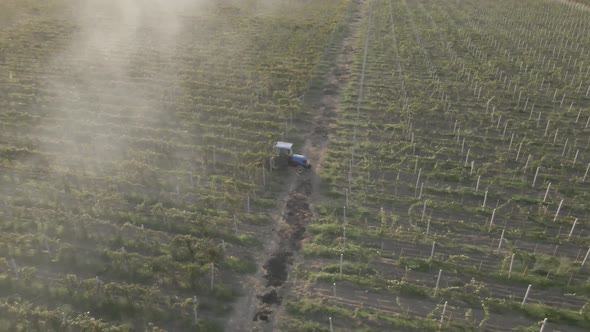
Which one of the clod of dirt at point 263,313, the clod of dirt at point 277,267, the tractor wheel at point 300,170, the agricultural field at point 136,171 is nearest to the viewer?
the clod of dirt at point 263,313

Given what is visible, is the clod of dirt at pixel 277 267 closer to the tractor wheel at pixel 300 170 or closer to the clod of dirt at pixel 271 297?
the clod of dirt at pixel 271 297

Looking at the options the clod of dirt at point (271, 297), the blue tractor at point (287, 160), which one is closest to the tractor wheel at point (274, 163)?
the blue tractor at point (287, 160)

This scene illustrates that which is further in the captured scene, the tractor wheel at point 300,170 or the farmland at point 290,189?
the tractor wheel at point 300,170

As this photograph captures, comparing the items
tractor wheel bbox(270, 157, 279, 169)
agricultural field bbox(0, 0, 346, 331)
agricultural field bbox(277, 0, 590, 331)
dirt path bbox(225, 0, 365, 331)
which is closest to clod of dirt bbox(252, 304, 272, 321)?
dirt path bbox(225, 0, 365, 331)

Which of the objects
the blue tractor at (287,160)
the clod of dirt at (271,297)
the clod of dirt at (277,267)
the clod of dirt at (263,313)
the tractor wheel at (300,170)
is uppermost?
the blue tractor at (287,160)

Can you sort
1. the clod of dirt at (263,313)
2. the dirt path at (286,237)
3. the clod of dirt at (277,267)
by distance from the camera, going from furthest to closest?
the clod of dirt at (277,267)
the dirt path at (286,237)
the clod of dirt at (263,313)

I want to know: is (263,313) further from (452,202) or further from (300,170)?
(452,202)

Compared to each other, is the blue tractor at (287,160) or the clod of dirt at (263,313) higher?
the blue tractor at (287,160)
